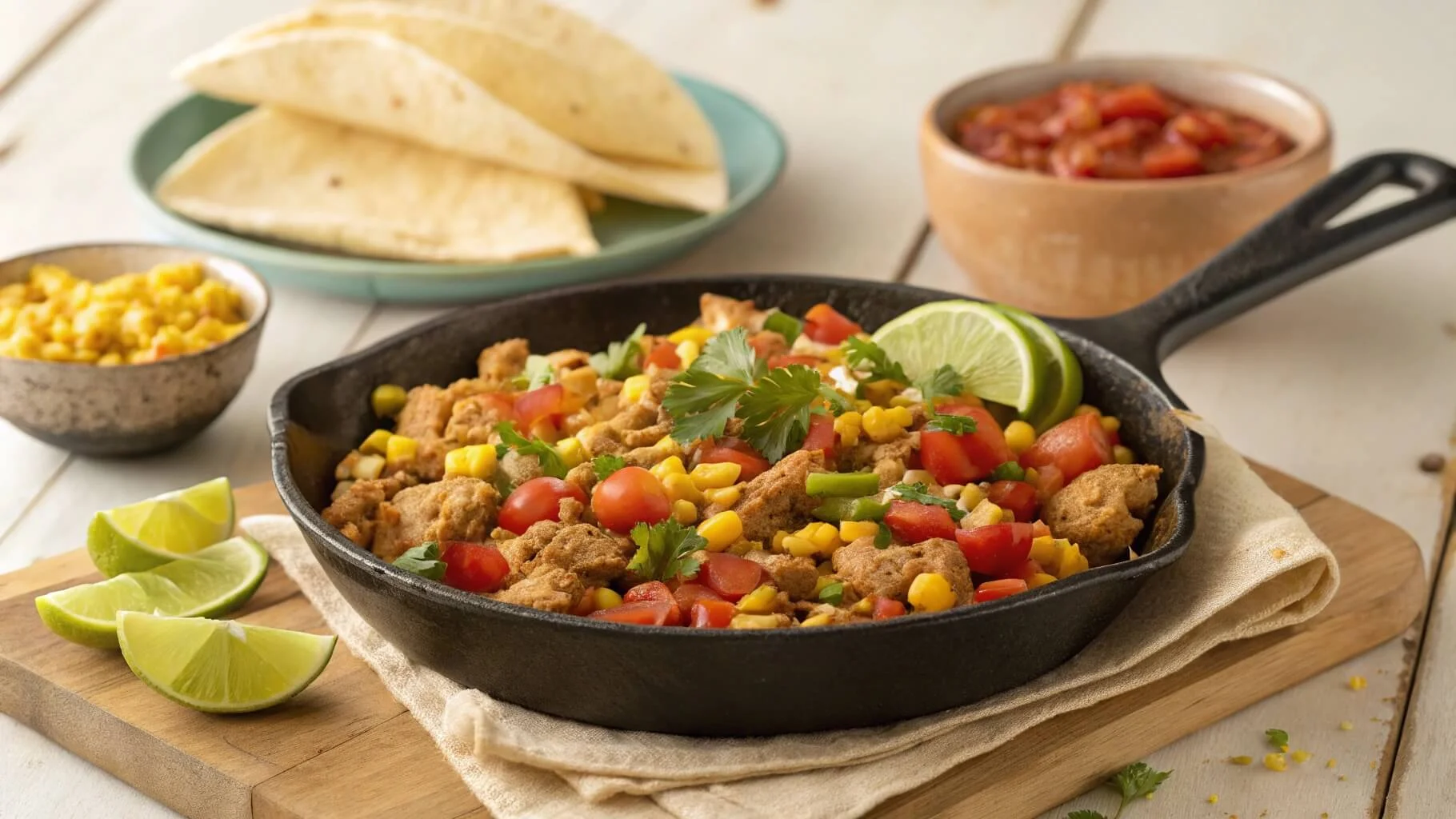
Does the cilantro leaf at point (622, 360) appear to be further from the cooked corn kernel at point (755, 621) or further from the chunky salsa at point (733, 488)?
the cooked corn kernel at point (755, 621)

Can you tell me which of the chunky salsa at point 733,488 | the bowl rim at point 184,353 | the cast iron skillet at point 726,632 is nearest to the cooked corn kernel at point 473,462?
the chunky salsa at point 733,488

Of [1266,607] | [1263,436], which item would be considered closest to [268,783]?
[1266,607]

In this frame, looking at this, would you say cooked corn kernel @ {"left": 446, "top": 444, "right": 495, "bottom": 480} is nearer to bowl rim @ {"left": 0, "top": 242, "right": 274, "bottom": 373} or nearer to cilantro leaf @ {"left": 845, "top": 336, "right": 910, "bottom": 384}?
cilantro leaf @ {"left": 845, "top": 336, "right": 910, "bottom": 384}

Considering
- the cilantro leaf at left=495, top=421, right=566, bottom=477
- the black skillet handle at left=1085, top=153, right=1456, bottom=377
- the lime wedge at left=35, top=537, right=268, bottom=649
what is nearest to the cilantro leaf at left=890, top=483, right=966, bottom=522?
the cilantro leaf at left=495, top=421, right=566, bottom=477

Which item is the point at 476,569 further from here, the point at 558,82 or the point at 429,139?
the point at 558,82

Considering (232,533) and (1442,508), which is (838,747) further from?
(1442,508)

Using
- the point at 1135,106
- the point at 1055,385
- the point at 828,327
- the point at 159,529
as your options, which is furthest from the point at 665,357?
the point at 1135,106
